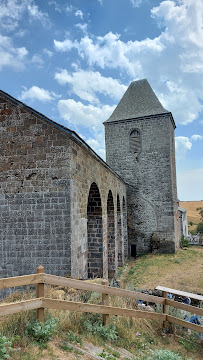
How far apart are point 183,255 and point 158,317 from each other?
42.7 ft

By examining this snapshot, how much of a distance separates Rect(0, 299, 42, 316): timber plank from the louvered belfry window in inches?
620

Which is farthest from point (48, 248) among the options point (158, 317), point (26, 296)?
point (158, 317)

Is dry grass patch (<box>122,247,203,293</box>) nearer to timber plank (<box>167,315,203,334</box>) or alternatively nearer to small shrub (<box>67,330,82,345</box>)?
timber plank (<box>167,315,203,334</box>)

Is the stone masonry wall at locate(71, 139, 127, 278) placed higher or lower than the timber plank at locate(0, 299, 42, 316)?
higher

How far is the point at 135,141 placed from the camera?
18.4 metres

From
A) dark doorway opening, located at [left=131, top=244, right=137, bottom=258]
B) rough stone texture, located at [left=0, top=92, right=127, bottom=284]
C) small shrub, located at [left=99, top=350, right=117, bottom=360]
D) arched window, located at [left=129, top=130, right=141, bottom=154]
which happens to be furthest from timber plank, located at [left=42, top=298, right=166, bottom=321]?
arched window, located at [left=129, top=130, right=141, bottom=154]

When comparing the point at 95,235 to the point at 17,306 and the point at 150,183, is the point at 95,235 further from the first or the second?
the point at 150,183

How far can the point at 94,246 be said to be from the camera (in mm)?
9484

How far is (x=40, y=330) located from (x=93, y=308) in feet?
3.17

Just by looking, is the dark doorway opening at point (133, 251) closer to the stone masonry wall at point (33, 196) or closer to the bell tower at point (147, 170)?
the bell tower at point (147, 170)

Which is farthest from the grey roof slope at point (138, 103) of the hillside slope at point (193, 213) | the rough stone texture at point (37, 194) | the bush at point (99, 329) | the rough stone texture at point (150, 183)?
the hillside slope at point (193, 213)

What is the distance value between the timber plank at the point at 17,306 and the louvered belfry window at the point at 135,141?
15.8 m

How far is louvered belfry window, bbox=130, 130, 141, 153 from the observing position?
18234 mm

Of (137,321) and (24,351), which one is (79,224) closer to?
(137,321)
